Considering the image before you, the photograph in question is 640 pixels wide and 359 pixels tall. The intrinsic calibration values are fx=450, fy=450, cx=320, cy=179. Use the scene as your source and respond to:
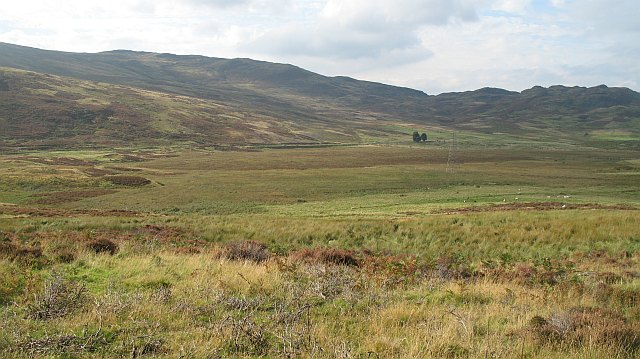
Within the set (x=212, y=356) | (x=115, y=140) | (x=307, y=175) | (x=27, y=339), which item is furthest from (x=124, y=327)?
(x=115, y=140)

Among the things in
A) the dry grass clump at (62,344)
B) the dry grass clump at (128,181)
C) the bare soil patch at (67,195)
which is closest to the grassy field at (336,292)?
the dry grass clump at (62,344)

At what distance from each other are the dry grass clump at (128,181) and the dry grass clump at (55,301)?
210 ft

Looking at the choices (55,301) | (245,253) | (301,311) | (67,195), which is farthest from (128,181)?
(301,311)

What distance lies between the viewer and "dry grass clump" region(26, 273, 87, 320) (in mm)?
8367

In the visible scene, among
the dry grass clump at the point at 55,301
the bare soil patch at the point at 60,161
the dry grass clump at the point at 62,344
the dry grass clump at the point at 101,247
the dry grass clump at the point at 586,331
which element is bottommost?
the bare soil patch at the point at 60,161

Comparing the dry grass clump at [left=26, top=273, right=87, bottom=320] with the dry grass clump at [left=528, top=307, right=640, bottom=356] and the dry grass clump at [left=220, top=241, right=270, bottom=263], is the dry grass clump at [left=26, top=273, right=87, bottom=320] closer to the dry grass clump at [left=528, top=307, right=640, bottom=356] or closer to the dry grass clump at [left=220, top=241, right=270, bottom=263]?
the dry grass clump at [left=220, top=241, right=270, bottom=263]

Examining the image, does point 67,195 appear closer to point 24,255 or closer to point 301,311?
point 24,255

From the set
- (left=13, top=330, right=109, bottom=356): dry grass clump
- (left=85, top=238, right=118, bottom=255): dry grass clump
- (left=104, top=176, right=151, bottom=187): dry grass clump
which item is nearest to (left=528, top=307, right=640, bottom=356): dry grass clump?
(left=13, top=330, right=109, bottom=356): dry grass clump

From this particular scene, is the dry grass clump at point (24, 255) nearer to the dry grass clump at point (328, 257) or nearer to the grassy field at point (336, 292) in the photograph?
the grassy field at point (336, 292)

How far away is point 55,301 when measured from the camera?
8766mm

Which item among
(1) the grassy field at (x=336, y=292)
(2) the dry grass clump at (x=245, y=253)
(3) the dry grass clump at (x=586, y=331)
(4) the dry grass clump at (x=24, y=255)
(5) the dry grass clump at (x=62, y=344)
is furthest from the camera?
(2) the dry grass clump at (x=245, y=253)

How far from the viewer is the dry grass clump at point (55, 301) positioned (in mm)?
8367

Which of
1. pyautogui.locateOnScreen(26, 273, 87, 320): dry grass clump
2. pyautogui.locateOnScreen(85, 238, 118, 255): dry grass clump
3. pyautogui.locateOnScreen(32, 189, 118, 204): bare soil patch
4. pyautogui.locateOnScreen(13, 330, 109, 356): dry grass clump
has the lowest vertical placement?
pyautogui.locateOnScreen(32, 189, 118, 204): bare soil patch

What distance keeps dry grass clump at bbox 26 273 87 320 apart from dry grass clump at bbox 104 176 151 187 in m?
64.1
